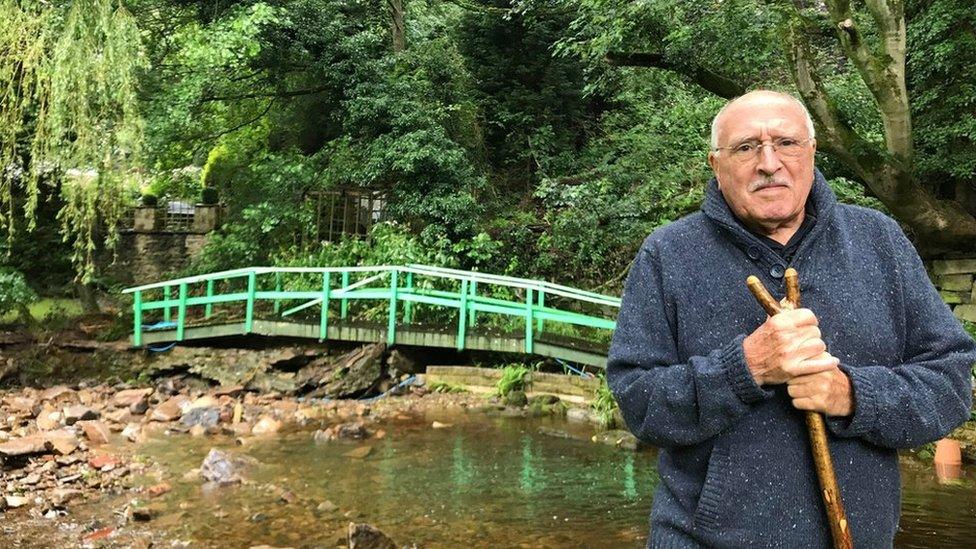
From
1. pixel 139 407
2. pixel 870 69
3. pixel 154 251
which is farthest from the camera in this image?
pixel 154 251

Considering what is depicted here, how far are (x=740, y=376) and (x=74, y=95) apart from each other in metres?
8.99

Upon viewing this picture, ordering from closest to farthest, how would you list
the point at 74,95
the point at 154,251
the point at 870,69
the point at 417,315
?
the point at 870,69 < the point at 74,95 < the point at 417,315 < the point at 154,251

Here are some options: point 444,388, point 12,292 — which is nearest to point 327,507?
point 444,388

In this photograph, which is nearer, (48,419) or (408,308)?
(48,419)

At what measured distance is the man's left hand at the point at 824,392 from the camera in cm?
133

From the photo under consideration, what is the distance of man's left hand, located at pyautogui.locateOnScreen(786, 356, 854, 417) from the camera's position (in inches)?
52.3

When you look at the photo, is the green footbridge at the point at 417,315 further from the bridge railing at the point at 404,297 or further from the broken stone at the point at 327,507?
the broken stone at the point at 327,507

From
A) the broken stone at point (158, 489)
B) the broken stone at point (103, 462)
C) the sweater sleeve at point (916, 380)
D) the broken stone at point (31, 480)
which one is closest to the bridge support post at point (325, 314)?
the broken stone at point (103, 462)

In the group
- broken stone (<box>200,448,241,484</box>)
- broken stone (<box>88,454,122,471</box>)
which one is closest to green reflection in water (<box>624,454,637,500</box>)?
broken stone (<box>200,448,241,484</box>)

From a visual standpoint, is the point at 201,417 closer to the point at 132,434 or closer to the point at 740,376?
the point at 132,434

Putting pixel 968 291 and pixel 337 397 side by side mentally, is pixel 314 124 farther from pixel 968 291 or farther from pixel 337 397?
pixel 968 291

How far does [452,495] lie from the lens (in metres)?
6.23

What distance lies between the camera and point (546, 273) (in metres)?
13.2

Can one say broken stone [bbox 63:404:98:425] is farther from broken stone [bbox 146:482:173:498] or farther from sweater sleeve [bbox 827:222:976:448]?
sweater sleeve [bbox 827:222:976:448]
